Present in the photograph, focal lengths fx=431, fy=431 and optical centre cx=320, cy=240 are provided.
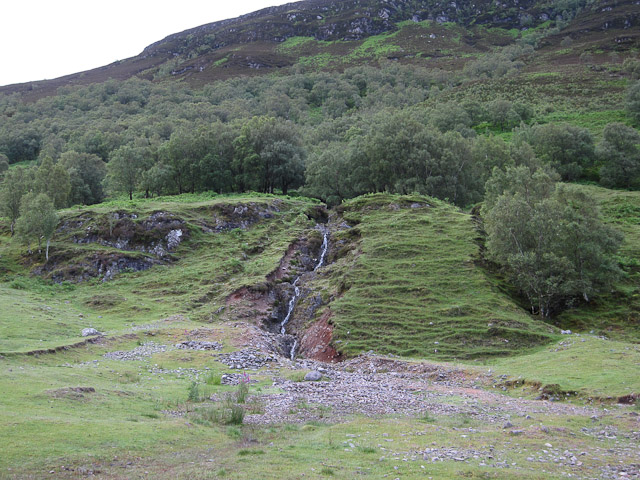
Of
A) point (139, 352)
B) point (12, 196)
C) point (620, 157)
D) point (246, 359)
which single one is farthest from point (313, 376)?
point (620, 157)

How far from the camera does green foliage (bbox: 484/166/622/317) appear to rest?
44594mm

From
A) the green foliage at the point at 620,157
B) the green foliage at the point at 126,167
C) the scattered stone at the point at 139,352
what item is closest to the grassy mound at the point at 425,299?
the scattered stone at the point at 139,352

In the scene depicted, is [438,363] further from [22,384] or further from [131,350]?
[22,384]

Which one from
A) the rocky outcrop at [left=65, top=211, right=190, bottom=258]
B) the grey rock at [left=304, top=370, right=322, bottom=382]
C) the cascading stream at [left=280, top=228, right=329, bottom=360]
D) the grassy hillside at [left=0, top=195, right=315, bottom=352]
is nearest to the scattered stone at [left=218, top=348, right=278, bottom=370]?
the grey rock at [left=304, top=370, right=322, bottom=382]

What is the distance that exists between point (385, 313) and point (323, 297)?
9.66 metres

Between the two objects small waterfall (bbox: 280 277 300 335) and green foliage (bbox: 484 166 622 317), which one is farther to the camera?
small waterfall (bbox: 280 277 300 335)

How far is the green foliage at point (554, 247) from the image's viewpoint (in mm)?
44594

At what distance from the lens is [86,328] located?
134 ft

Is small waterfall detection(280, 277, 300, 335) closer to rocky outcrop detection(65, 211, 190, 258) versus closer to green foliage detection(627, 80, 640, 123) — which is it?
rocky outcrop detection(65, 211, 190, 258)

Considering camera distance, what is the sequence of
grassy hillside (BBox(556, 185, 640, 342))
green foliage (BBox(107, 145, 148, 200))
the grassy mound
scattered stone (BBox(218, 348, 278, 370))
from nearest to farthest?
scattered stone (BBox(218, 348, 278, 370)) → the grassy mound → grassy hillside (BBox(556, 185, 640, 342)) → green foliage (BBox(107, 145, 148, 200))

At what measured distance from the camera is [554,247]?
4619 centimetres

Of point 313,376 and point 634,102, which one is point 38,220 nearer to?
point 313,376

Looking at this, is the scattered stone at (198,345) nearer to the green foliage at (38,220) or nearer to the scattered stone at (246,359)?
the scattered stone at (246,359)

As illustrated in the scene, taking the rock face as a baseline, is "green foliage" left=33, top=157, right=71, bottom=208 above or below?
above
